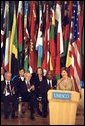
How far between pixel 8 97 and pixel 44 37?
2.43 metres

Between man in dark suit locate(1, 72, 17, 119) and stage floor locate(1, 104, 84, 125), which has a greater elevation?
man in dark suit locate(1, 72, 17, 119)

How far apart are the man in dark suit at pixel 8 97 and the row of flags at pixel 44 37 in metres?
1.26

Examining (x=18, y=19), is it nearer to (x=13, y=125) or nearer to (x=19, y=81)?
(x=19, y=81)

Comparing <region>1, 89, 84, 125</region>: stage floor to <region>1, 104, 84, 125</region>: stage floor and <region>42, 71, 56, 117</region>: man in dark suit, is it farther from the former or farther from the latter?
<region>42, 71, 56, 117</region>: man in dark suit

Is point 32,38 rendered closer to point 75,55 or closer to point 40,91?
point 75,55

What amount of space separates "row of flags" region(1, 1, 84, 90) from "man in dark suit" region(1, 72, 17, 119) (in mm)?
1259

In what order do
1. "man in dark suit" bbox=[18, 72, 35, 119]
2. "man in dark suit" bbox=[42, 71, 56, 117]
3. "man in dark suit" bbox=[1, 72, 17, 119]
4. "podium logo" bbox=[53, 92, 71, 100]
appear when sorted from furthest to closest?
"man in dark suit" bbox=[42, 71, 56, 117], "man in dark suit" bbox=[18, 72, 35, 119], "man in dark suit" bbox=[1, 72, 17, 119], "podium logo" bbox=[53, 92, 71, 100]

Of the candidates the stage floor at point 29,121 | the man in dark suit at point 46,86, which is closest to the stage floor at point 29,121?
the stage floor at point 29,121

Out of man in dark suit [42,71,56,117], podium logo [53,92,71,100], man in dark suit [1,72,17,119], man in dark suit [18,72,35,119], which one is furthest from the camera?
man in dark suit [42,71,56,117]

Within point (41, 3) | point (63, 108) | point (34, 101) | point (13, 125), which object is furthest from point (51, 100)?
point (41, 3)

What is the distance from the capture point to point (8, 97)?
1363 centimetres

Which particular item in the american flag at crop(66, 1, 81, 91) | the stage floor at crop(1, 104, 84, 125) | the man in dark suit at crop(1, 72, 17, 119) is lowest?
the stage floor at crop(1, 104, 84, 125)

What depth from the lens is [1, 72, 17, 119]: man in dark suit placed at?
13.6 metres

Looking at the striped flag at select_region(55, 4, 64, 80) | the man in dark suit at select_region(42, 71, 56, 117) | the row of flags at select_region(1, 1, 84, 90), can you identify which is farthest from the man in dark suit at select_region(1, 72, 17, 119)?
the striped flag at select_region(55, 4, 64, 80)
